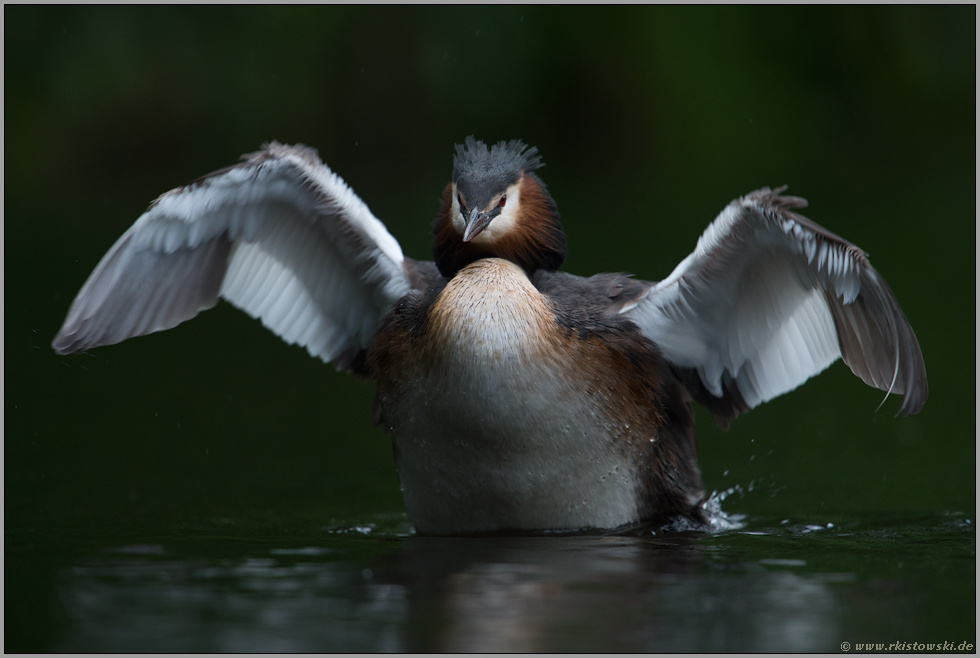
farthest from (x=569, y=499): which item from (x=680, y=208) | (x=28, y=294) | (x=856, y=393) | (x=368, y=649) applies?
(x=680, y=208)

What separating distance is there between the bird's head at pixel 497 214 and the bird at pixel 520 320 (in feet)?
0.04

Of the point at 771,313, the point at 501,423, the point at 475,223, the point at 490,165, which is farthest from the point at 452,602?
the point at 771,313

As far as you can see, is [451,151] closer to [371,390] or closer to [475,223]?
[371,390]

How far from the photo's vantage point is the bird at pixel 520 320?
641 centimetres

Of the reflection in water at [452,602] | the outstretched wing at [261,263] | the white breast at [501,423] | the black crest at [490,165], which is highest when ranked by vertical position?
the black crest at [490,165]

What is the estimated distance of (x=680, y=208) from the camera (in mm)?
19766

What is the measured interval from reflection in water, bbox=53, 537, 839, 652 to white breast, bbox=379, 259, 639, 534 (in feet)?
1.46

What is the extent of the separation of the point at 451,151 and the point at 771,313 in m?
19.3

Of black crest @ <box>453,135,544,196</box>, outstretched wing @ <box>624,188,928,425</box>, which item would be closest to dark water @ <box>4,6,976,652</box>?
outstretched wing @ <box>624,188,928,425</box>

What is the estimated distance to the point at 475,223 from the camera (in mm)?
6570

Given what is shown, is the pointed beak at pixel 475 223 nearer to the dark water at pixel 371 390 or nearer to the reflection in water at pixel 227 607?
the dark water at pixel 371 390

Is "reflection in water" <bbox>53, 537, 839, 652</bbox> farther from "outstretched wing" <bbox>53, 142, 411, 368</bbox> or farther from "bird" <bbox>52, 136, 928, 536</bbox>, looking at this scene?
"outstretched wing" <bbox>53, 142, 411, 368</bbox>

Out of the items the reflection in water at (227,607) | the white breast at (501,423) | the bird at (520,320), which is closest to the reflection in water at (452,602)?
the reflection in water at (227,607)

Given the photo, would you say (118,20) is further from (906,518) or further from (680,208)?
(906,518)
